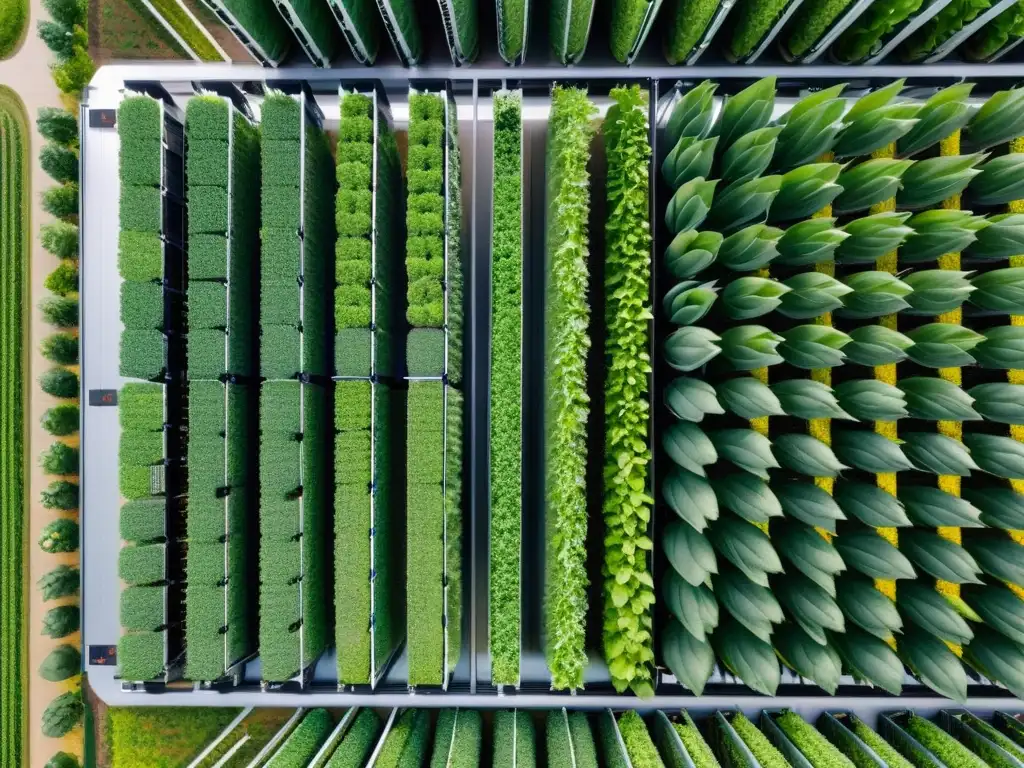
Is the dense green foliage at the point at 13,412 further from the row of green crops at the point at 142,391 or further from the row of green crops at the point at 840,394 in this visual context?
the row of green crops at the point at 840,394

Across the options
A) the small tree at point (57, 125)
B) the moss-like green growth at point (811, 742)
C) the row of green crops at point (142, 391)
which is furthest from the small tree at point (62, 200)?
the moss-like green growth at point (811, 742)

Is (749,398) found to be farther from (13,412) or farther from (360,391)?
(13,412)

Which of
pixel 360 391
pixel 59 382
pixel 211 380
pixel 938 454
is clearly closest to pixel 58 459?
pixel 59 382

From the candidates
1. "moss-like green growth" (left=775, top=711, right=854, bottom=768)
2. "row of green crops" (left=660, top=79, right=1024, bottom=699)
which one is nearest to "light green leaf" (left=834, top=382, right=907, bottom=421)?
"row of green crops" (left=660, top=79, right=1024, bottom=699)

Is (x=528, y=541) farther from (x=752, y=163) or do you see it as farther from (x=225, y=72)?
(x=225, y=72)

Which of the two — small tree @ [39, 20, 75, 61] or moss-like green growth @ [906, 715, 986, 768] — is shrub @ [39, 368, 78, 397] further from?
moss-like green growth @ [906, 715, 986, 768]

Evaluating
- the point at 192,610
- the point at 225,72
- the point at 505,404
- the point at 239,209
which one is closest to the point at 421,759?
the point at 192,610

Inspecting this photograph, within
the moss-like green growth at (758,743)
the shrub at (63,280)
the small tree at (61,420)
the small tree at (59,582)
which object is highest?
the shrub at (63,280)
